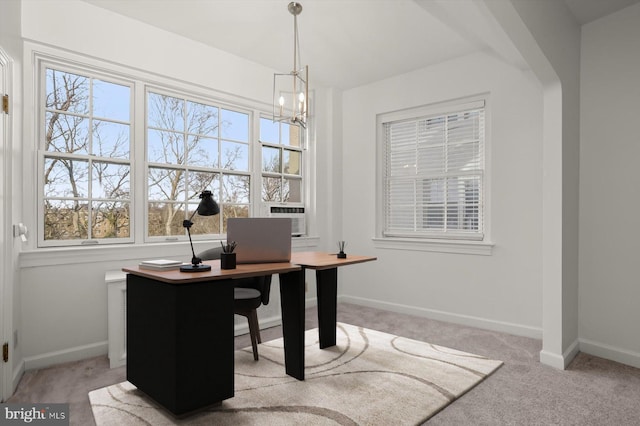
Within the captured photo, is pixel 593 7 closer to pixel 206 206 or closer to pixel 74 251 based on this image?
pixel 206 206

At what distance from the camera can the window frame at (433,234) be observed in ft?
13.5

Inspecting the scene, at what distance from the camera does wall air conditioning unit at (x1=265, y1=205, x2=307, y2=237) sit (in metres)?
4.67

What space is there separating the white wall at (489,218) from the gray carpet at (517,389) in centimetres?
54

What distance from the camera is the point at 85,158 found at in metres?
3.33

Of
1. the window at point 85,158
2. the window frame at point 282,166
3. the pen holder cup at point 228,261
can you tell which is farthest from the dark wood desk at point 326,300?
the window at point 85,158

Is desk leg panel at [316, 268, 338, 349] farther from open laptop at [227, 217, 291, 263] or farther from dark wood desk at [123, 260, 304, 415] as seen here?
dark wood desk at [123, 260, 304, 415]

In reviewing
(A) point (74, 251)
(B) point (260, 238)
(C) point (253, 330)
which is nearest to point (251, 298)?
(C) point (253, 330)

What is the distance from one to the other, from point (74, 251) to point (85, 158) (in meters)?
0.78

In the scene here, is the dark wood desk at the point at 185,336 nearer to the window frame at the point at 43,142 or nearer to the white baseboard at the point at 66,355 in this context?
the white baseboard at the point at 66,355

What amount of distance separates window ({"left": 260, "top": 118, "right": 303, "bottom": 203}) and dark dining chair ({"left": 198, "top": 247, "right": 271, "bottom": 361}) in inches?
55.2

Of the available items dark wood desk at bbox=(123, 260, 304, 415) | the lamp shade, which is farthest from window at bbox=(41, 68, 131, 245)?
the lamp shade

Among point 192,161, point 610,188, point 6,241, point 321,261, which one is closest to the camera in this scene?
point 6,241

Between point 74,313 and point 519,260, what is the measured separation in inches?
157

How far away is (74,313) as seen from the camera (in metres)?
3.16
